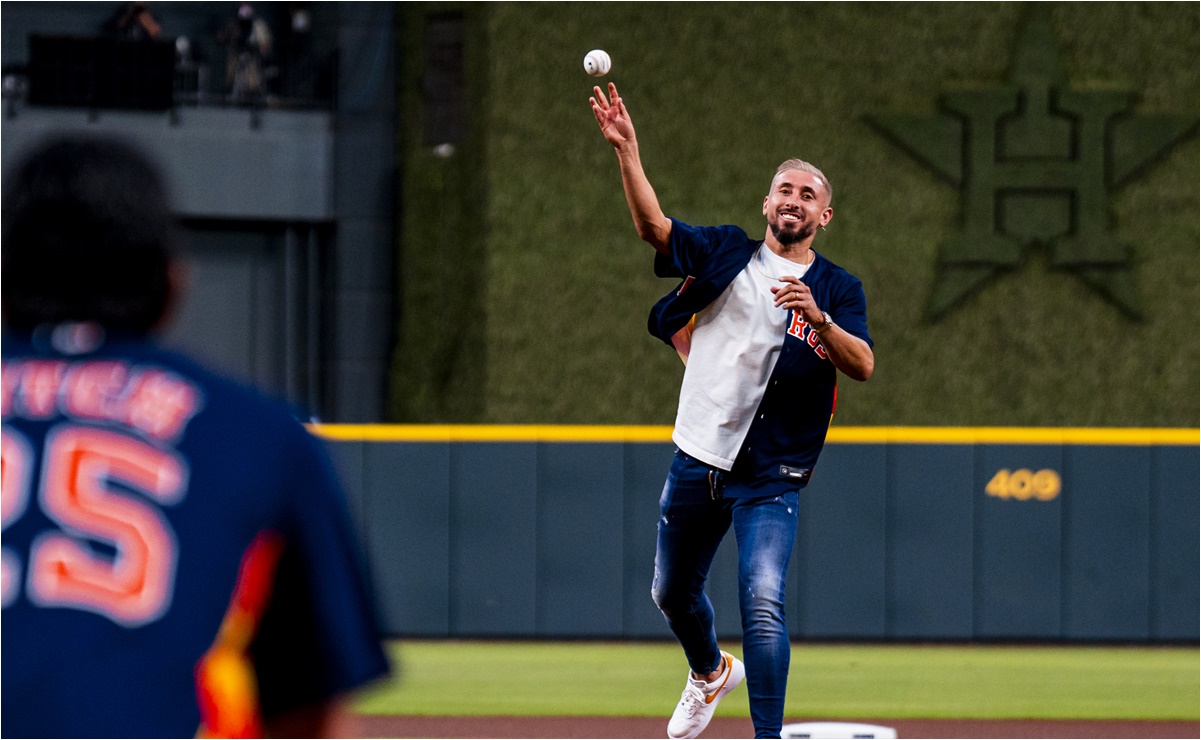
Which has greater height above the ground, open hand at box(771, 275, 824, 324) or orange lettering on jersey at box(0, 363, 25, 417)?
open hand at box(771, 275, 824, 324)

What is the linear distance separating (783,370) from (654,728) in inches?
80.3

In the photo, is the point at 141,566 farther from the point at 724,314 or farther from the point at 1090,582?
the point at 1090,582

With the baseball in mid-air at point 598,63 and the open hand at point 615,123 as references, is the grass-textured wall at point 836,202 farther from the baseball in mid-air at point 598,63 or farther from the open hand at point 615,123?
the open hand at point 615,123

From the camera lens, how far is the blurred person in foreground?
1.67 meters

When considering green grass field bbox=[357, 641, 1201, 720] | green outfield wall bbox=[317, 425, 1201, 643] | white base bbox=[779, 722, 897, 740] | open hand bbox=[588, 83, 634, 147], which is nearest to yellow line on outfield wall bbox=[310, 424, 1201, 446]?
green outfield wall bbox=[317, 425, 1201, 643]

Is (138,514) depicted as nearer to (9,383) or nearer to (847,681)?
(9,383)

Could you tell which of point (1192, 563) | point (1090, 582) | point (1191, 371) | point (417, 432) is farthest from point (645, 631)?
point (1191, 371)

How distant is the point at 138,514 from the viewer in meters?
1.70

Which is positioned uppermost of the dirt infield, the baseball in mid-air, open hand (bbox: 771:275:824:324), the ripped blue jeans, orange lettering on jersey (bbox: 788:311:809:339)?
the baseball in mid-air

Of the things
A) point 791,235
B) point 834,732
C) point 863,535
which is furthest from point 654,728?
point 863,535

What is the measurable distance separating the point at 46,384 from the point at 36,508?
0.45 ft

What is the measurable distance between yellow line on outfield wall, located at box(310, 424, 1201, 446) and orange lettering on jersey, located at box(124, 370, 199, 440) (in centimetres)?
818

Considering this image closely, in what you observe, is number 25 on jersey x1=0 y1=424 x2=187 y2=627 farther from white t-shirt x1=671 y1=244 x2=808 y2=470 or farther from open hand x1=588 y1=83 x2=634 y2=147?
white t-shirt x1=671 y1=244 x2=808 y2=470

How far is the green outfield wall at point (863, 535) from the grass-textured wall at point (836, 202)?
3286 millimetres
